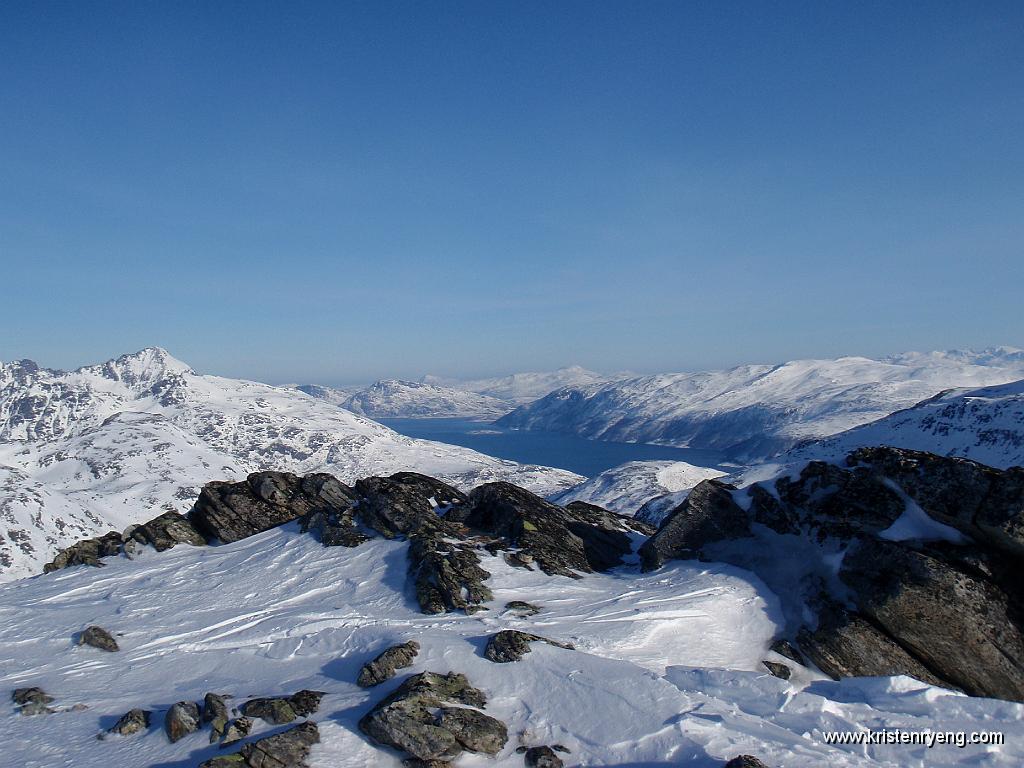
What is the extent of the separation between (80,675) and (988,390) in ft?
696

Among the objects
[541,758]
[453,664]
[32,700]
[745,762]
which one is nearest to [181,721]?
[32,700]

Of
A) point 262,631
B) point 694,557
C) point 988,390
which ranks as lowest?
point 988,390

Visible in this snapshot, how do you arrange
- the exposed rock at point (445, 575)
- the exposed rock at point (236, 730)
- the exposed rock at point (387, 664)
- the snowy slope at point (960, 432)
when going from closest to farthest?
the exposed rock at point (236, 730), the exposed rock at point (387, 664), the exposed rock at point (445, 575), the snowy slope at point (960, 432)

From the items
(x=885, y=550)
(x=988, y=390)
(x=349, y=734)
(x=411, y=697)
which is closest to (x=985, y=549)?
(x=885, y=550)

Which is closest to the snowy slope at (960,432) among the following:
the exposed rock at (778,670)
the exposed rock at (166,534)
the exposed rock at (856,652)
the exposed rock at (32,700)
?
the exposed rock at (856,652)

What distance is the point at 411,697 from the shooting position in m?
14.3

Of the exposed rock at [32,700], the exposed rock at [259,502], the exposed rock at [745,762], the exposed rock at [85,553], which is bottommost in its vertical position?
the exposed rock at [745,762]

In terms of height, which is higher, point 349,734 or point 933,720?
point 349,734

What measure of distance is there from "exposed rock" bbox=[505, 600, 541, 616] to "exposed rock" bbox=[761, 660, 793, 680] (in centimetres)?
775

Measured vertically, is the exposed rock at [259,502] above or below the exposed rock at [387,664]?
above

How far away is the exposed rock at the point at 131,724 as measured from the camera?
15055 millimetres

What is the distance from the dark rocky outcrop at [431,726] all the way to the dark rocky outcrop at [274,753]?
140 centimetres

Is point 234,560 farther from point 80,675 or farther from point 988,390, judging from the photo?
point 988,390

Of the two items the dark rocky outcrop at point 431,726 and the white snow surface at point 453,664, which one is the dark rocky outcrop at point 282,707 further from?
the dark rocky outcrop at point 431,726
